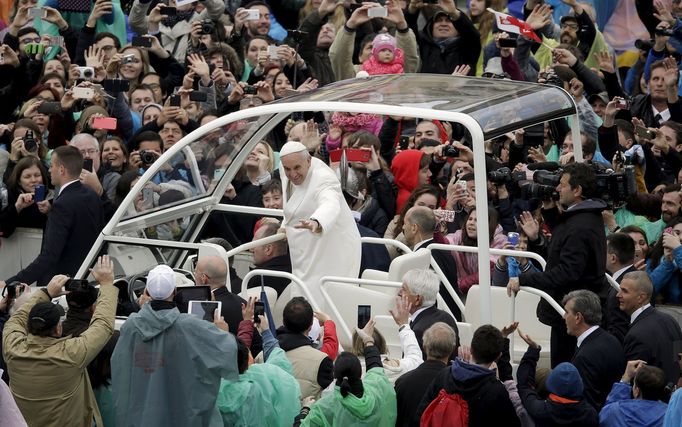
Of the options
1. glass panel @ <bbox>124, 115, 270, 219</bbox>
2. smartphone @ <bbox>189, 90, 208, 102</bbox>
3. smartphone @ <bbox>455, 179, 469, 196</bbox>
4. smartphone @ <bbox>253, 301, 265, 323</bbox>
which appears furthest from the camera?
smartphone @ <bbox>189, 90, 208, 102</bbox>

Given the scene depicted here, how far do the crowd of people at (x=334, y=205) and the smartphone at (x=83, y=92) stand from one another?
0.02 m

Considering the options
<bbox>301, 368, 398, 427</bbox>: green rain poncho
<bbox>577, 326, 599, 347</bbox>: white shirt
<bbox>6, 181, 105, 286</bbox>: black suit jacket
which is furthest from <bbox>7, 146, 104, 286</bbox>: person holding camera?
<bbox>577, 326, 599, 347</bbox>: white shirt

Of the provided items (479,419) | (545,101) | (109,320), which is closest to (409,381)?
(479,419)

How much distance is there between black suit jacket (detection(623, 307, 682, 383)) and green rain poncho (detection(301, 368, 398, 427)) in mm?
2081

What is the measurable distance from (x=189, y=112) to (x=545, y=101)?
541cm

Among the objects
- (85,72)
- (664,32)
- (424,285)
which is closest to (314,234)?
(424,285)

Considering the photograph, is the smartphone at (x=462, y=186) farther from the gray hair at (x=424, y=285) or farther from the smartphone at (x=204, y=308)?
the smartphone at (x=204, y=308)

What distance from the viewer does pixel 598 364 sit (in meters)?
9.96

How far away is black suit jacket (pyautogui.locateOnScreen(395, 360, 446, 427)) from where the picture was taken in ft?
30.2

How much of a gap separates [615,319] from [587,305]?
1127 millimetres

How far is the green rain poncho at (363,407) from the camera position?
8.84 metres

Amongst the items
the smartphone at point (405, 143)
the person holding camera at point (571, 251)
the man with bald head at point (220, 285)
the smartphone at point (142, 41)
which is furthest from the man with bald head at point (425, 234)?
the smartphone at point (142, 41)

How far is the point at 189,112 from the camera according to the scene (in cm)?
1598

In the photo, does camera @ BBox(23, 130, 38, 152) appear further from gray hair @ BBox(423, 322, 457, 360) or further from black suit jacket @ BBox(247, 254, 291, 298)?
gray hair @ BBox(423, 322, 457, 360)
